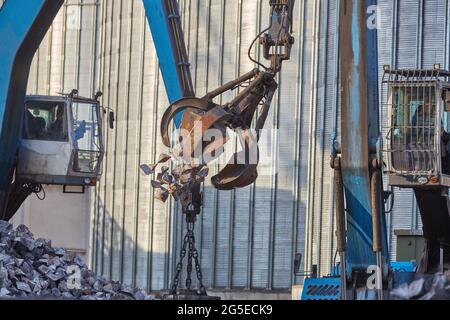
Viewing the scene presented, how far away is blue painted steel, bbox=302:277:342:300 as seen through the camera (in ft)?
68.2

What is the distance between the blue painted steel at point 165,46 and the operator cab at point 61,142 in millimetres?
4135

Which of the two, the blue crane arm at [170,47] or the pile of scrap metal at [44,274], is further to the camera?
the blue crane arm at [170,47]

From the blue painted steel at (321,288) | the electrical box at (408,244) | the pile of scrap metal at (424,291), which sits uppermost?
the electrical box at (408,244)

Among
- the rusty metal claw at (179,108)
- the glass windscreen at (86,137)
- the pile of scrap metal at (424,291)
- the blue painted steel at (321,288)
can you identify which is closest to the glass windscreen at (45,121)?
the glass windscreen at (86,137)

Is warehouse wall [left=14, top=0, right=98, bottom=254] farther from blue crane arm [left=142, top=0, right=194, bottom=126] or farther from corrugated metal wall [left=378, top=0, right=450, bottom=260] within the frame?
blue crane arm [left=142, top=0, right=194, bottom=126]

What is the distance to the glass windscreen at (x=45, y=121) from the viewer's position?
2841 cm

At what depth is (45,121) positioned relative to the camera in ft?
94.8

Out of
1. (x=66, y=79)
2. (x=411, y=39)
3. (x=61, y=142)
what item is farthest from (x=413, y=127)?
(x=66, y=79)

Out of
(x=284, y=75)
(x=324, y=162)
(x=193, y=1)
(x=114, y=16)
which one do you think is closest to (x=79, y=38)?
(x=114, y=16)

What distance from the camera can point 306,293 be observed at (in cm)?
2162

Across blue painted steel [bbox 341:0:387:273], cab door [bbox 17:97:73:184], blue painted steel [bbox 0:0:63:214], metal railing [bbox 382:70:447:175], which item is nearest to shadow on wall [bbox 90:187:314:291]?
cab door [bbox 17:97:73:184]

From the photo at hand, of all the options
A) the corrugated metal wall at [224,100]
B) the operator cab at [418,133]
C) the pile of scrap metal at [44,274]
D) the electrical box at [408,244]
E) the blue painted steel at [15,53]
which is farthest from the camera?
the corrugated metal wall at [224,100]

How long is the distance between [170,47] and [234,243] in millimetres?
15093

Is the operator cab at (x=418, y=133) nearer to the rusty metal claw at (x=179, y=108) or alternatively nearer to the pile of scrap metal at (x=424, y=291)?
the rusty metal claw at (x=179, y=108)
